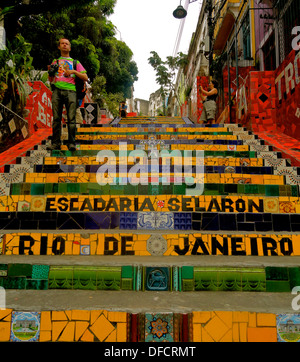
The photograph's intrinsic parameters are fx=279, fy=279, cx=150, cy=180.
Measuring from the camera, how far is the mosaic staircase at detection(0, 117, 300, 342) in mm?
1390

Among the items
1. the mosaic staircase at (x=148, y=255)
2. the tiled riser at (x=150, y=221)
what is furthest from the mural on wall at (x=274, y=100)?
the tiled riser at (x=150, y=221)

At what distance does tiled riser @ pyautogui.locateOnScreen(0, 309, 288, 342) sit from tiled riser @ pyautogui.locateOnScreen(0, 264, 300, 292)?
30cm

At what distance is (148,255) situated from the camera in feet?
6.46

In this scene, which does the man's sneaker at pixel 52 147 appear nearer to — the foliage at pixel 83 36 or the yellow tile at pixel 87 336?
the yellow tile at pixel 87 336

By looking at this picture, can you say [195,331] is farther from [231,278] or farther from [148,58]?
[148,58]

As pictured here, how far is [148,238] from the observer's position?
200 cm

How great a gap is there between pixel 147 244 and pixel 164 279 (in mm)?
351

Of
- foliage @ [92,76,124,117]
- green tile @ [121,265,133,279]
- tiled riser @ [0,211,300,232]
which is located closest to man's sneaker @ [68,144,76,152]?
tiled riser @ [0,211,300,232]

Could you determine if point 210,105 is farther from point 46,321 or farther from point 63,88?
point 46,321

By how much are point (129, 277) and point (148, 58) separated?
106 feet

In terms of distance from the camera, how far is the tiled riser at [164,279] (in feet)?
5.54

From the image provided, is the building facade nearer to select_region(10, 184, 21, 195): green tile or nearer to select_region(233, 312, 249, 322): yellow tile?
select_region(233, 312, 249, 322): yellow tile
